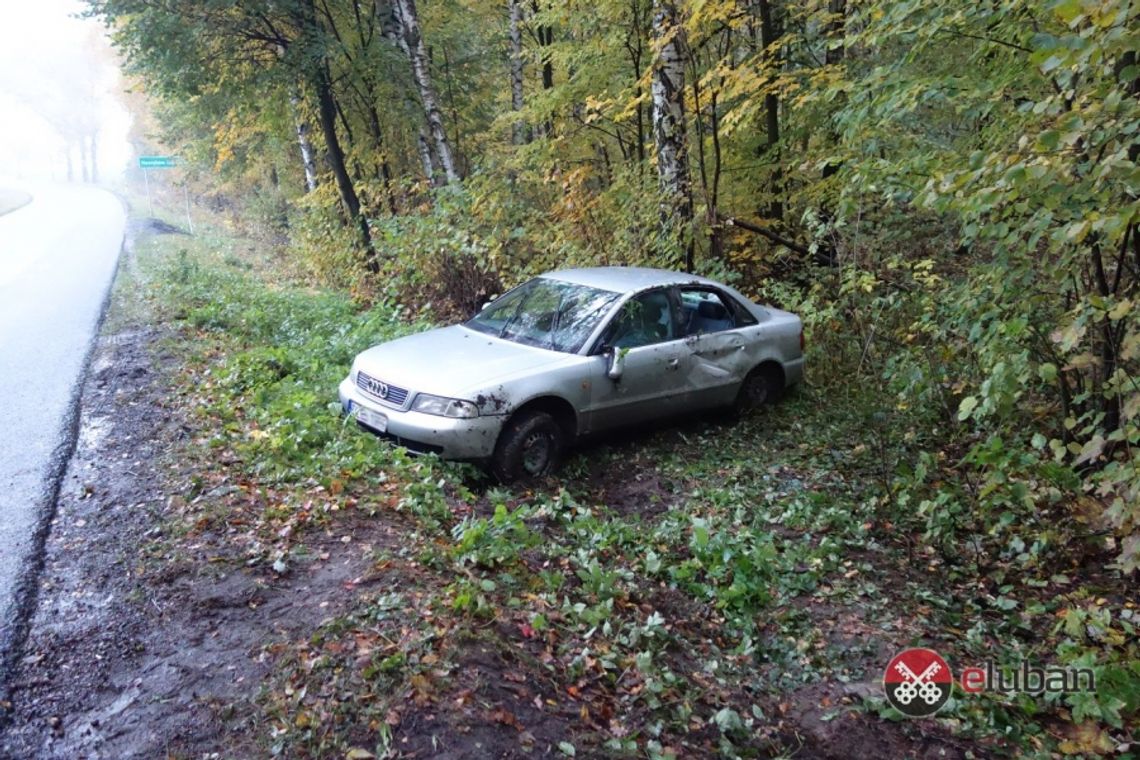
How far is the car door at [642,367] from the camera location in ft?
22.0

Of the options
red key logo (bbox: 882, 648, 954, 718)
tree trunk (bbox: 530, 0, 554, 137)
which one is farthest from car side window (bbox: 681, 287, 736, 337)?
tree trunk (bbox: 530, 0, 554, 137)

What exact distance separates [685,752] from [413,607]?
1.52 m

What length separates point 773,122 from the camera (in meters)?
11.4

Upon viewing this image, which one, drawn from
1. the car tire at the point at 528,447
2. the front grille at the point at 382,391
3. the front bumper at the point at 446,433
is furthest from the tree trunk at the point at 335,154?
the car tire at the point at 528,447

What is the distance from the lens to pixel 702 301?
25.3ft

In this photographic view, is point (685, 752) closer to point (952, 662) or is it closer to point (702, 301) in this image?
point (952, 662)

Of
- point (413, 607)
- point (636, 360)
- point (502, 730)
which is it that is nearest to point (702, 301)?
point (636, 360)

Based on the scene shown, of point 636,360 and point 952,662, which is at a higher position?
point 636,360

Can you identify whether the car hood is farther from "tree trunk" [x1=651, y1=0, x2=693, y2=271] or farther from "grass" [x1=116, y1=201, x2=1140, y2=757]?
"tree trunk" [x1=651, y1=0, x2=693, y2=271]

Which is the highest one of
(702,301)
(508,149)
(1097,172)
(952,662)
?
(508,149)

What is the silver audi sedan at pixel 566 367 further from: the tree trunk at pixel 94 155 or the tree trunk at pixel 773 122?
the tree trunk at pixel 94 155

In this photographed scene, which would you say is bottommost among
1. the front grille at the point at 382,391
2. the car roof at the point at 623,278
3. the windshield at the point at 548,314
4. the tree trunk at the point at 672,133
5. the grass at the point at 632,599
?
the grass at the point at 632,599
